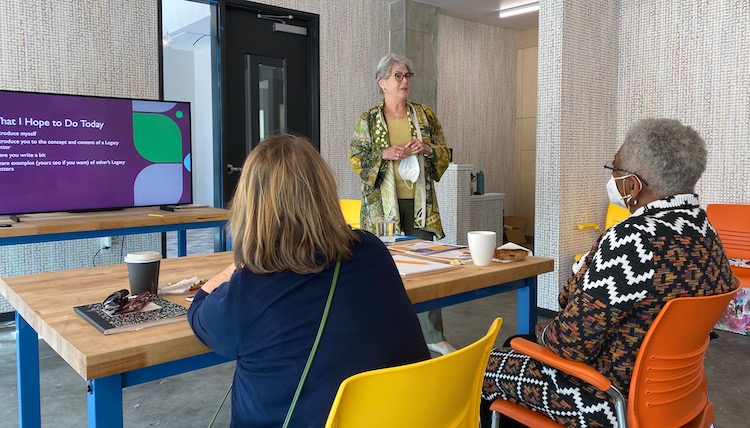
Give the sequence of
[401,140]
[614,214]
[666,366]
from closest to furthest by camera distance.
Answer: [666,366] → [401,140] → [614,214]

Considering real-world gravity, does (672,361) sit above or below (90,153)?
below

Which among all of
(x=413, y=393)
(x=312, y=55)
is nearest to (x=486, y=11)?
(x=312, y=55)

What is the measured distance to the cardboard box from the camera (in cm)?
742

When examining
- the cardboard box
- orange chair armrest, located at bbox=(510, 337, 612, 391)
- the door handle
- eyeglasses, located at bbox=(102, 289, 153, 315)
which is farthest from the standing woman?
the cardboard box

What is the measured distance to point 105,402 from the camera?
45.9 inches

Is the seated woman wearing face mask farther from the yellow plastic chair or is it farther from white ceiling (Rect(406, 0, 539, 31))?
white ceiling (Rect(406, 0, 539, 31))

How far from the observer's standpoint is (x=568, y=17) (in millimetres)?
3934

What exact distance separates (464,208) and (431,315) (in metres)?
2.49

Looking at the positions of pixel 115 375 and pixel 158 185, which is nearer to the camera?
pixel 115 375

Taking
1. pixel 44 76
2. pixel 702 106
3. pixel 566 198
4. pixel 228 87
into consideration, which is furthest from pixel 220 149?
pixel 702 106

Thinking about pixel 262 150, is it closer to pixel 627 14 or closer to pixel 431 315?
pixel 431 315

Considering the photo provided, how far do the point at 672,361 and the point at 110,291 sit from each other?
1.45 metres

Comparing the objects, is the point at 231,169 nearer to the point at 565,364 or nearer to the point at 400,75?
the point at 400,75

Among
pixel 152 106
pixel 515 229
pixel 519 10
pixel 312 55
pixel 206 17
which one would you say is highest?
pixel 206 17
